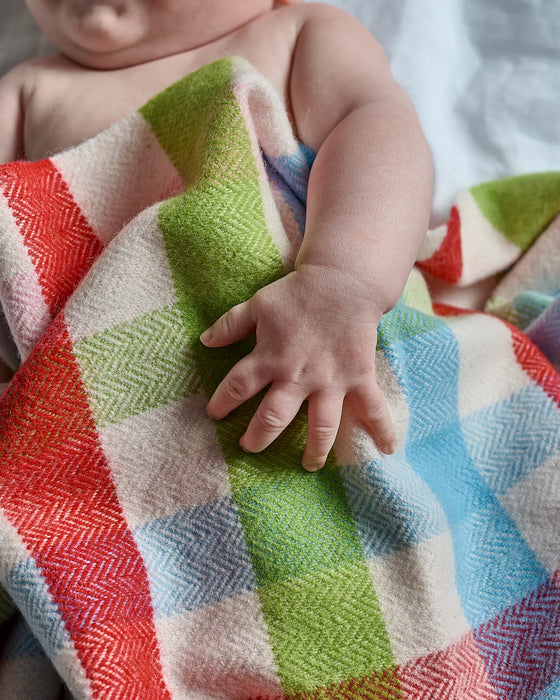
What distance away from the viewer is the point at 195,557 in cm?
60

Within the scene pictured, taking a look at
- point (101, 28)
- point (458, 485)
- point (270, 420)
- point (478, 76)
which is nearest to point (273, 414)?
point (270, 420)

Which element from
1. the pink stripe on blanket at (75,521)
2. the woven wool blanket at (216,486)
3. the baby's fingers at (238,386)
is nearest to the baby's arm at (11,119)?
the woven wool blanket at (216,486)

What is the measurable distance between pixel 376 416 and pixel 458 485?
139 mm

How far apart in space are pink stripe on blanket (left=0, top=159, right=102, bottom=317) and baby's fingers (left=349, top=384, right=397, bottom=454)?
300 mm

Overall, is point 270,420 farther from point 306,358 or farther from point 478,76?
point 478,76

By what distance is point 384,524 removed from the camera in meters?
0.61

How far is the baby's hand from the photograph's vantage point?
590 millimetres

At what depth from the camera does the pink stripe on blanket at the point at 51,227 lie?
2.15 feet

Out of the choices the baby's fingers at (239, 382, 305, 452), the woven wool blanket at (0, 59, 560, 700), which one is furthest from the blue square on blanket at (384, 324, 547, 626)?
the baby's fingers at (239, 382, 305, 452)

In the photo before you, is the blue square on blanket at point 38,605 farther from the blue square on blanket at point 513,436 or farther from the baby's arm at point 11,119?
the baby's arm at point 11,119

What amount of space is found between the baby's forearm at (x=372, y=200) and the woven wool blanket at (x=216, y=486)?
0.14ft

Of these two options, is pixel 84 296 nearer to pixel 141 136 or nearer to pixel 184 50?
pixel 141 136

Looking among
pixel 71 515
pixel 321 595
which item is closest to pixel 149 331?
pixel 71 515

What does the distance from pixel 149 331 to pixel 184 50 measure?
1.55 ft
